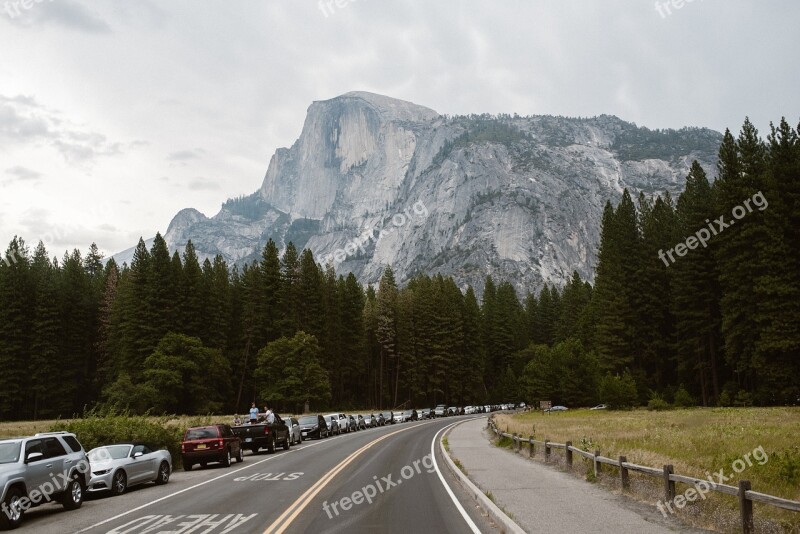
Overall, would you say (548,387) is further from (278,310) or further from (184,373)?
(184,373)

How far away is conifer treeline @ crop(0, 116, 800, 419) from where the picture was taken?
45562mm

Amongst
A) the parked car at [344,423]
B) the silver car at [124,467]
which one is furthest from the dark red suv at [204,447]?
the parked car at [344,423]

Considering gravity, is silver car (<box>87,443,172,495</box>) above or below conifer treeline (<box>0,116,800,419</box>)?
below

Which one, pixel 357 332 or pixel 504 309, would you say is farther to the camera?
pixel 504 309

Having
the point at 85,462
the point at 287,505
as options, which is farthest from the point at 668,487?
the point at 85,462

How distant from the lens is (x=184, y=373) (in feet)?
209

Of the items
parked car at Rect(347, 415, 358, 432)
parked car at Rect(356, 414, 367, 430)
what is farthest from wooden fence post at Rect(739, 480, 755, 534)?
parked car at Rect(356, 414, 367, 430)

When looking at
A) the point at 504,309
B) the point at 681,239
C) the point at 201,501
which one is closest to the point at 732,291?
the point at 681,239

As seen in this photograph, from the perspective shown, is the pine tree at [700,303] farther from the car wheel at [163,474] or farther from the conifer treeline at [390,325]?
the car wheel at [163,474]

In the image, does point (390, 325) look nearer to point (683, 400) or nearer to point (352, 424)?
point (352, 424)

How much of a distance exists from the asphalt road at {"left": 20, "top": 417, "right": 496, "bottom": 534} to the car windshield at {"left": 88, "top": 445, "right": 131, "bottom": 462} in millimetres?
1084

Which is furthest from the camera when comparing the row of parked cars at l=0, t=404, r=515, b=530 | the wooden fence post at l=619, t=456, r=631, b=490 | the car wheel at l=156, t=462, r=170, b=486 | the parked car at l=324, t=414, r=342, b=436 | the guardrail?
the parked car at l=324, t=414, r=342, b=436

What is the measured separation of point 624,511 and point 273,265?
69642 millimetres

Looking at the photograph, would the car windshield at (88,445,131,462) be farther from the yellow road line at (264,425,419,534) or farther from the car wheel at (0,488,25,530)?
the yellow road line at (264,425,419,534)
